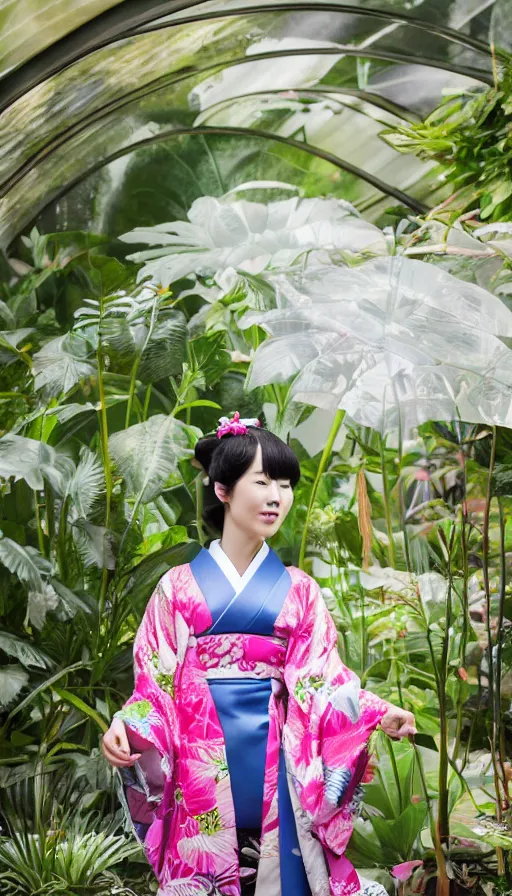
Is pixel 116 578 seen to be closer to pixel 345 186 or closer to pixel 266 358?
pixel 266 358

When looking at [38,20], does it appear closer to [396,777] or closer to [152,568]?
[152,568]

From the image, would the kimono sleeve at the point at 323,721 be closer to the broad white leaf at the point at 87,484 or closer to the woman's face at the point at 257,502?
the woman's face at the point at 257,502

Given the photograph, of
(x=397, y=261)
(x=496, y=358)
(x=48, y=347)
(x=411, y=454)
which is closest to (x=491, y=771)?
(x=411, y=454)

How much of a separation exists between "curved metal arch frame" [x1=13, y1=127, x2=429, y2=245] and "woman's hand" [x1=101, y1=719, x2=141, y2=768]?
1358mm

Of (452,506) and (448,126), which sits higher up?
(448,126)

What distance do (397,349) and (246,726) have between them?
88 centimetres

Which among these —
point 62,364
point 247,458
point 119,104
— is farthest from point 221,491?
point 119,104

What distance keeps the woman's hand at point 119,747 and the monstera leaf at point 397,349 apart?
0.86 metres

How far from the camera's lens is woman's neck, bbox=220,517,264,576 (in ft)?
5.71

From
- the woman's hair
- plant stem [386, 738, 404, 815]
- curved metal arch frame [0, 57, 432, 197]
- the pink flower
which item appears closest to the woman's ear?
the woman's hair

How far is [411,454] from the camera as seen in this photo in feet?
7.27

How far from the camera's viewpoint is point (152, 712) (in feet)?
5.36

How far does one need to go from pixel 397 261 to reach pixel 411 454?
0.42 metres

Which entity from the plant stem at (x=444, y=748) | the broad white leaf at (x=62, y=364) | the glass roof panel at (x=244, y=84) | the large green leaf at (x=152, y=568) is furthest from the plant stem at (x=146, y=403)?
the plant stem at (x=444, y=748)
